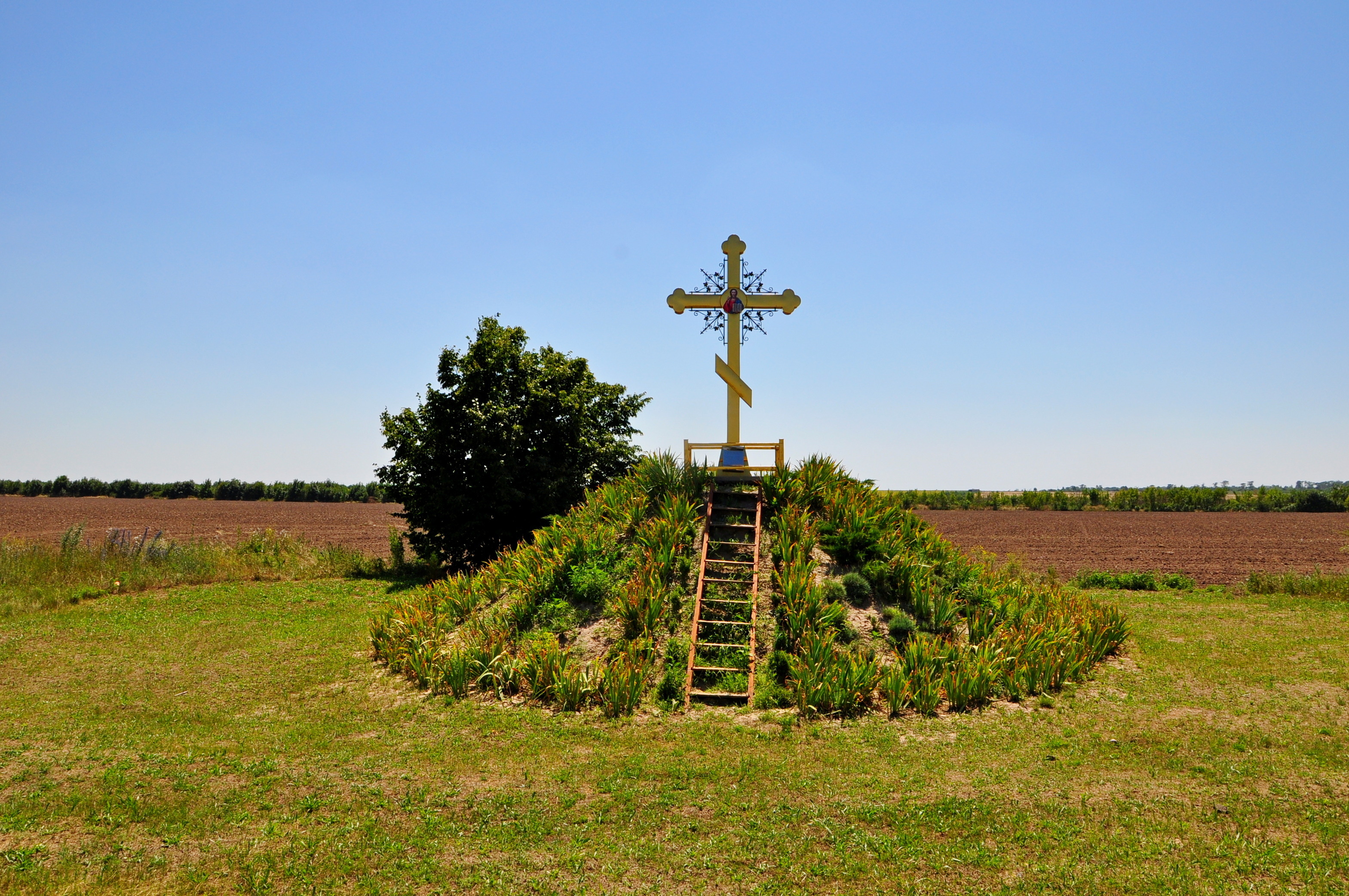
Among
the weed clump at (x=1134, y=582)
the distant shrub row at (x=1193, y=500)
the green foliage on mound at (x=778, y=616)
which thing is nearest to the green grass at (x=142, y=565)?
the green foliage on mound at (x=778, y=616)

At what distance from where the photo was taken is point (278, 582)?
68.9 feet

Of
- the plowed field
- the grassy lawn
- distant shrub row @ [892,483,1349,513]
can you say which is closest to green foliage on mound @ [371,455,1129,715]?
the grassy lawn

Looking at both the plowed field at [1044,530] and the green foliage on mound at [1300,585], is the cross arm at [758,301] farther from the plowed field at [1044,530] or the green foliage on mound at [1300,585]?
the green foliage on mound at [1300,585]

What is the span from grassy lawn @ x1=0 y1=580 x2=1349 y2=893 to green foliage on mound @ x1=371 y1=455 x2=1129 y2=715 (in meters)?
0.51

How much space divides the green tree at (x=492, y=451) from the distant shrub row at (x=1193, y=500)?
41295mm

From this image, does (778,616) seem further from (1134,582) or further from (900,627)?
(1134,582)

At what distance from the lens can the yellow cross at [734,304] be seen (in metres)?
14.3

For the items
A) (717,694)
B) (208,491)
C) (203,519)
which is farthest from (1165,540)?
(208,491)

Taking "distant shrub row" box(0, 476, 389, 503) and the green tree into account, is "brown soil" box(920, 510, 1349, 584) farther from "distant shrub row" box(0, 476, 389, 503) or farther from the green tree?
"distant shrub row" box(0, 476, 389, 503)

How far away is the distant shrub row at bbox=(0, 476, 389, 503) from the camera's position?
70625 mm

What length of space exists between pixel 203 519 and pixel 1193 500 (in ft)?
222

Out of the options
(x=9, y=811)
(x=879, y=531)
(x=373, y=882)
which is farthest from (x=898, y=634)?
(x=9, y=811)

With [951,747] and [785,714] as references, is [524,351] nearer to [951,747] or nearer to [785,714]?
[785,714]

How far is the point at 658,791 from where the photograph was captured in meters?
7.49
